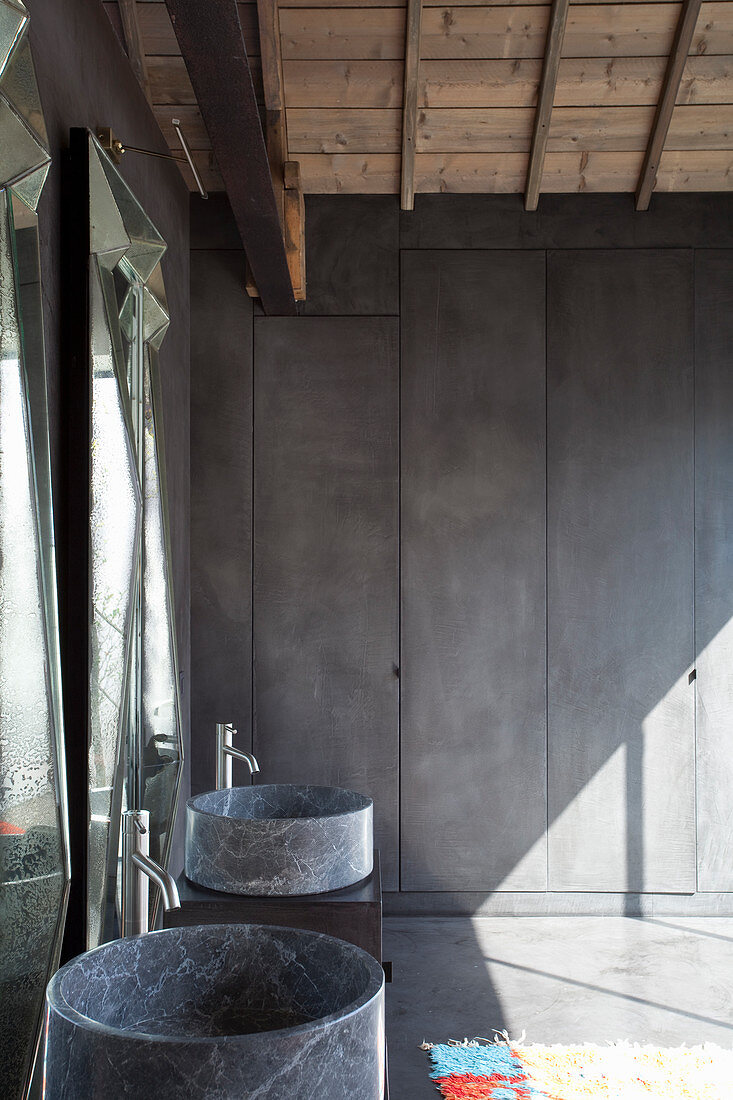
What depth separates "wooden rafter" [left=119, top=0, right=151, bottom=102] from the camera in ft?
10.4

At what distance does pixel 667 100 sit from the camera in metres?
3.51

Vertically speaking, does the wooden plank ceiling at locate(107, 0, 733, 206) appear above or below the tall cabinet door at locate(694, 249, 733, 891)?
above

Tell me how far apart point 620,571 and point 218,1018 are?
287cm

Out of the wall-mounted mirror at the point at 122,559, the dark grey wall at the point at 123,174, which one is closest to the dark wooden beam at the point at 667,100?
the dark grey wall at the point at 123,174

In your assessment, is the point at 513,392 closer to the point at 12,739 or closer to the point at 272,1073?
the point at 12,739

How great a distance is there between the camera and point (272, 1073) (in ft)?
3.21

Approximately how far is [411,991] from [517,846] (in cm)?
91

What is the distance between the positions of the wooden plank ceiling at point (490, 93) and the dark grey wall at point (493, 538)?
131mm

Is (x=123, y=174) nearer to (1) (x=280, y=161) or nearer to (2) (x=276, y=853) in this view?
(1) (x=280, y=161)

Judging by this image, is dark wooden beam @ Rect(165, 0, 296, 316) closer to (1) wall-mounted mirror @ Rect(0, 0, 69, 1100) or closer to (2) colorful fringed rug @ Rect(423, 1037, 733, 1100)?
(1) wall-mounted mirror @ Rect(0, 0, 69, 1100)

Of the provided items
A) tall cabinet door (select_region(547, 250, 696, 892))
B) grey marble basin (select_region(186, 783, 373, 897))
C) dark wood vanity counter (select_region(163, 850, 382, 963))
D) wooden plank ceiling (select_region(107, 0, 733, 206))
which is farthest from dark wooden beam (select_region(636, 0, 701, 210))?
dark wood vanity counter (select_region(163, 850, 382, 963))

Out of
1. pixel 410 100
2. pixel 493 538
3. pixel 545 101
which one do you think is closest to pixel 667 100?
pixel 545 101

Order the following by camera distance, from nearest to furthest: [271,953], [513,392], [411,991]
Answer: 1. [271,953]
2. [411,991]
3. [513,392]

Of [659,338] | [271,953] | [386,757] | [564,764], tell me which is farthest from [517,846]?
[271,953]
